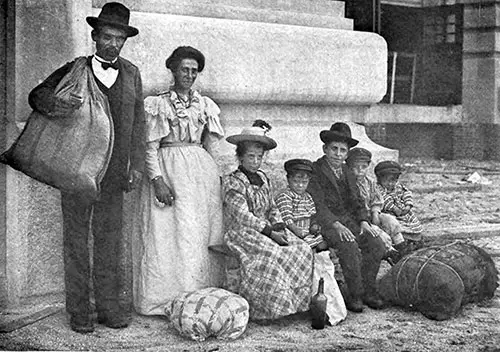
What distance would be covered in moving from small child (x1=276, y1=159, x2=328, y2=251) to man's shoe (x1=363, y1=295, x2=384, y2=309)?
455mm

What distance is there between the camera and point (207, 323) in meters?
4.52

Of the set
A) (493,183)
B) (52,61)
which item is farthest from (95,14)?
(493,183)

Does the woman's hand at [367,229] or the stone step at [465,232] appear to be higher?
the woman's hand at [367,229]

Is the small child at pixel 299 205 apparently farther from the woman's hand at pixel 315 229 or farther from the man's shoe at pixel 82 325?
the man's shoe at pixel 82 325

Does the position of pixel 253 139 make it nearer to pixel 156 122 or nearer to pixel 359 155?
pixel 156 122

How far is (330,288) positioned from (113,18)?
2109mm

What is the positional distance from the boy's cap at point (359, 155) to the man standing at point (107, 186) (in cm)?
172

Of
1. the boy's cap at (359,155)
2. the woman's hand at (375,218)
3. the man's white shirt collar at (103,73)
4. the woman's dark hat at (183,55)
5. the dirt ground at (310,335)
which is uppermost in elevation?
the woman's dark hat at (183,55)

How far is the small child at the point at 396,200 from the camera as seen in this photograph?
596 centimetres

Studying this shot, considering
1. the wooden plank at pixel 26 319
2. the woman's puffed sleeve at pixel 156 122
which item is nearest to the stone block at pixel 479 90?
the woman's puffed sleeve at pixel 156 122

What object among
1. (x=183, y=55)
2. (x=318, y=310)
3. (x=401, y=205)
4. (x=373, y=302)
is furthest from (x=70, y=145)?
(x=401, y=205)

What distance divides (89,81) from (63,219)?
2.73ft

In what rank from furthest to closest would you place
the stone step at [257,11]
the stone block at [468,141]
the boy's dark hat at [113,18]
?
the stone block at [468,141] < the stone step at [257,11] < the boy's dark hat at [113,18]

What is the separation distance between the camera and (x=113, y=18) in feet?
15.3
